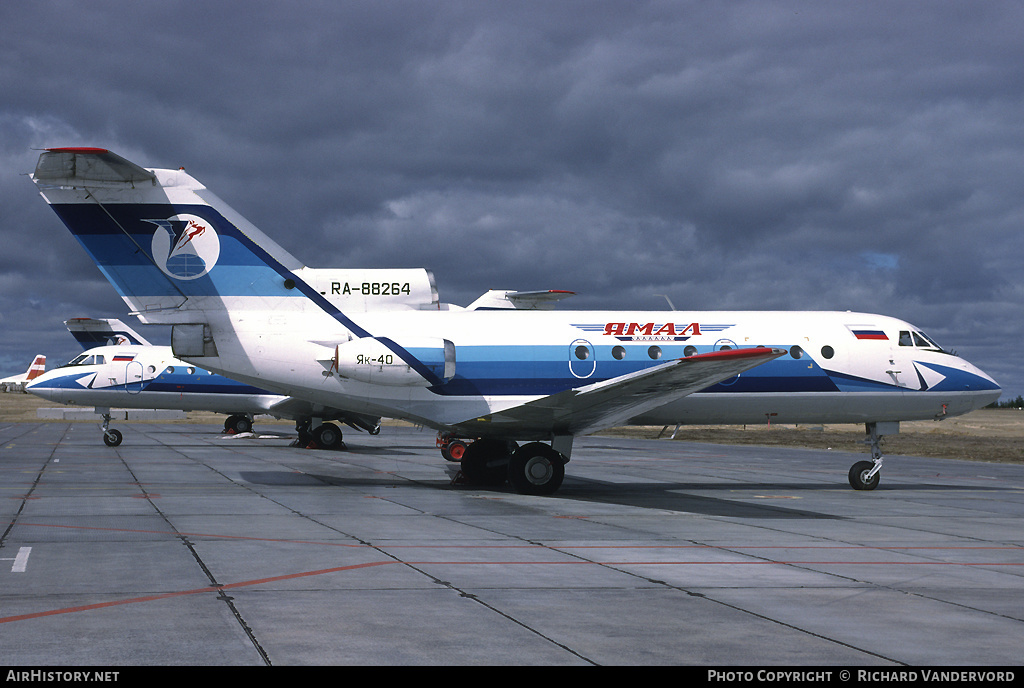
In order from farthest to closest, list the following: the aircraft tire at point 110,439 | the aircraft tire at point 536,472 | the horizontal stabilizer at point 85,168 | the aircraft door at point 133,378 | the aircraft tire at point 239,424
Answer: the aircraft tire at point 239,424 → the aircraft door at point 133,378 → the aircraft tire at point 110,439 → the aircraft tire at point 536,472 → the horizontal stabilizer at point 85,168

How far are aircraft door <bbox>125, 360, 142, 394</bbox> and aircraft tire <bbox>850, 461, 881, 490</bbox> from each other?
2699 centimetres

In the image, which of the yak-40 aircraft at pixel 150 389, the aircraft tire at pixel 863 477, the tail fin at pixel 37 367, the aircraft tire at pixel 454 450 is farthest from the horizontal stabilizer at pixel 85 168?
the tail fin at pixel 37 367

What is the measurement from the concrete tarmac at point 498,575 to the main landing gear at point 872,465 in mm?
411

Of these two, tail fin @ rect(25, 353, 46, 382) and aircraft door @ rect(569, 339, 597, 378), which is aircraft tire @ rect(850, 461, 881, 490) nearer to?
aircraft door @ rect(569, 339, 597, 378)

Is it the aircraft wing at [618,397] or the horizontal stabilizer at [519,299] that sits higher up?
the horizontal stabilizer at [519,299]

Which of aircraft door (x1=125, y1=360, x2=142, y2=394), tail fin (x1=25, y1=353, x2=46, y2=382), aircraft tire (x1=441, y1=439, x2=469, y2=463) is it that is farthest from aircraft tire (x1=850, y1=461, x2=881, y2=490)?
tail fin (x1=25, y1=353, x2=46, y2=382)

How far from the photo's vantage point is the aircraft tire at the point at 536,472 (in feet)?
59.9

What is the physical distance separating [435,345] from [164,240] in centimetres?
564

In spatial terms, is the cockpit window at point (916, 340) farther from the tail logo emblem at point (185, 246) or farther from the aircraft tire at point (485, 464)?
the tail logo emblem at point (185, 246)

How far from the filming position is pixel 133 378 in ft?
118

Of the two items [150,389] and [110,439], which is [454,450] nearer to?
[150,389]

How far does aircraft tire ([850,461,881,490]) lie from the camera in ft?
67.8

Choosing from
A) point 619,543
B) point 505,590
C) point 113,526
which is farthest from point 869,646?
point 113,526

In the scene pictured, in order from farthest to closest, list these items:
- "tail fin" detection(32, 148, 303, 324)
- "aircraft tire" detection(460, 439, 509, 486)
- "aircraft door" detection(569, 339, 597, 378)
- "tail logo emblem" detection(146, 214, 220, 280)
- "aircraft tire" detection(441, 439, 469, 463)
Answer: "aircraft tire" detection(441, 439, 469, 463) → "aircraft tire" detection(460, 439, 509, 486) → "aircraft door" detection(569, 339, 597, 378) → "tail logo emblem" detection(146, 214, 220, 280) → "tail fin" detection(32, 148, 303, 324)
